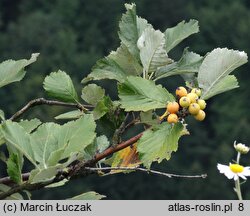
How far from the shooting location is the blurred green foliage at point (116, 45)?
44.2 m

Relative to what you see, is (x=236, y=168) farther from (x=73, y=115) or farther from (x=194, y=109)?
(x=73, y=115)

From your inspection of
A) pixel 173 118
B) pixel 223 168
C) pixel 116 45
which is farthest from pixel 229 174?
pixel 116 45

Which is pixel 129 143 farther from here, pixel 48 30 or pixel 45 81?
pixel 48 30

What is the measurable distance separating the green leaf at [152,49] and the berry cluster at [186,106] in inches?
4.0

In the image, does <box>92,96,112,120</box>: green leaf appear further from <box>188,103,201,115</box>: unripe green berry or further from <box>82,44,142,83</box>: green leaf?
<box>188,103,201,115</box>: unripe green berry

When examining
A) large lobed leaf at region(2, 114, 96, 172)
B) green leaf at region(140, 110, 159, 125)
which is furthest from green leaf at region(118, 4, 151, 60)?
large lobed leaf at region(2, 114, 96, 172)

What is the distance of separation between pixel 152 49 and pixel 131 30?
9 centimetres

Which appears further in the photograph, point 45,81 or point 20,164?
point 45,81

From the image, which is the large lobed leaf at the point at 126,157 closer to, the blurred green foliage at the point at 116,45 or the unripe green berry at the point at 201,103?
the unripe green berry at the point at 201,103

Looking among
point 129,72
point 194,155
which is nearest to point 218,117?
point 194,155

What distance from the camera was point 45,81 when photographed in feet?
5.50

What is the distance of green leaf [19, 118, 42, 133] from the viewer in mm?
1670

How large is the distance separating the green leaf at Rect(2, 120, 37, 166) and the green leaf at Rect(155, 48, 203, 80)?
32 centimetres

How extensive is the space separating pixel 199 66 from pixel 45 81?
0.29 meters
